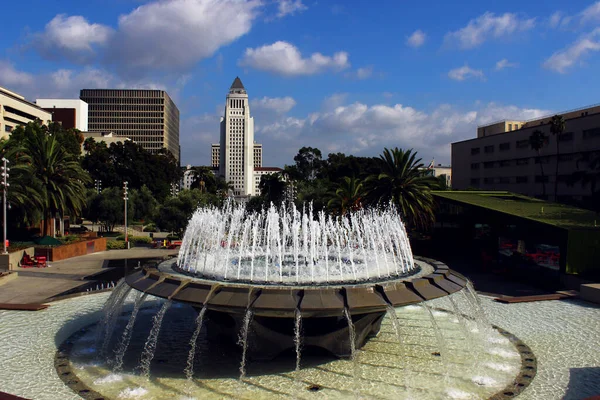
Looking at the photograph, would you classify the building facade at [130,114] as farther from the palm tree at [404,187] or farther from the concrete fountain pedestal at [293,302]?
the concrete fountain pedestal at [293,302]

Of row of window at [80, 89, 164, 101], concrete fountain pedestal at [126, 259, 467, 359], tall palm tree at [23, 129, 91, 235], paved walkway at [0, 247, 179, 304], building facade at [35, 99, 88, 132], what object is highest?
row of window at [80, 89, 164, 101]

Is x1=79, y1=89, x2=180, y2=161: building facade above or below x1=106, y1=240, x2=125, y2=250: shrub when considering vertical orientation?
above

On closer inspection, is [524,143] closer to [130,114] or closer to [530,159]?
[530,159]

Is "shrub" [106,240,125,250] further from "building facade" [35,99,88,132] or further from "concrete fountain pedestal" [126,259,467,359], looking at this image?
"building facade" [35,99,88,132]

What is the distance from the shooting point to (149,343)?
43.7ft

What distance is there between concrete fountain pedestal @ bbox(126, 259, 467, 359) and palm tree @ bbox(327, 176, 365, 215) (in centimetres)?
2330

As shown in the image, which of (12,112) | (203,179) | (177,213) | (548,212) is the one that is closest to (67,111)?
(12,112)

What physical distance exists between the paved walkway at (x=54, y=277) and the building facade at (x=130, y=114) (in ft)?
403

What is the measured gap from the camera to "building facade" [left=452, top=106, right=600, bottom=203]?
147 ft

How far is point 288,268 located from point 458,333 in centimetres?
572

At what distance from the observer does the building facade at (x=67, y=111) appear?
4129 inches

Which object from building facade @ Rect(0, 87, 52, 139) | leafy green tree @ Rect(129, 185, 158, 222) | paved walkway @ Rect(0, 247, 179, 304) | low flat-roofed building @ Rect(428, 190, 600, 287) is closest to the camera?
paved walkway @ Rect(0, 247, 179, 304)

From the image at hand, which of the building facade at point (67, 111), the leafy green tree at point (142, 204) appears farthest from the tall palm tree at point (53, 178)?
the building facade at point (67, 111)

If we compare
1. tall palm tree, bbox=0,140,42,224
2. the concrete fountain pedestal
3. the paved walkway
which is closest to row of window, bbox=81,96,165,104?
tall palm tree, bbox=0,140,42,224
